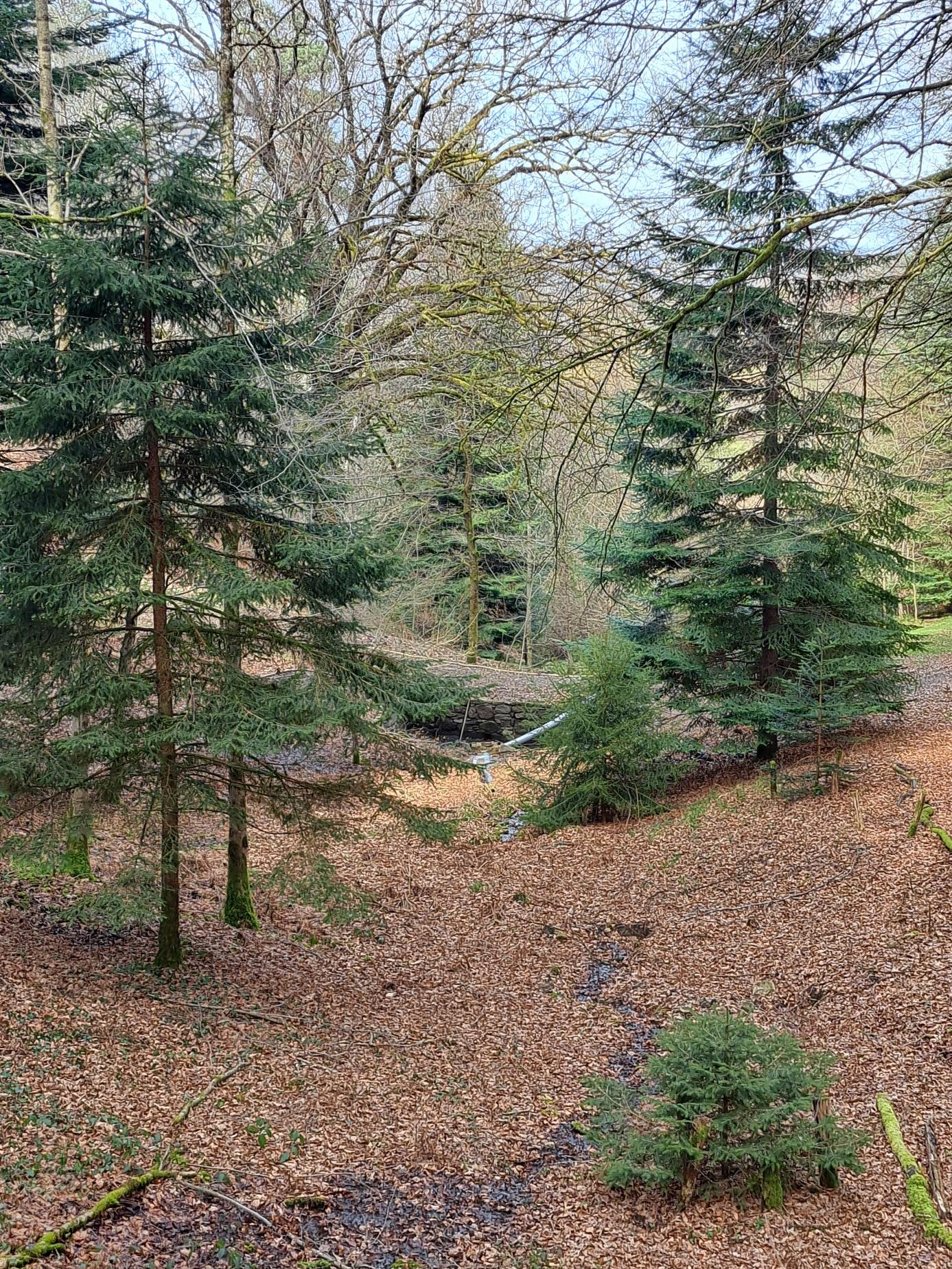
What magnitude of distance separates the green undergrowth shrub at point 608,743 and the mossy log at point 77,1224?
7965 mm

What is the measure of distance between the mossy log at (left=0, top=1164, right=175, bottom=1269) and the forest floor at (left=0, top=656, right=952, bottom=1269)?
0.07 meters

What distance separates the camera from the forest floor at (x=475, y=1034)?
4293 millimetres

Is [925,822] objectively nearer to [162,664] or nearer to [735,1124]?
[735,1124]

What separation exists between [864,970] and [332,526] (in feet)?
17.1

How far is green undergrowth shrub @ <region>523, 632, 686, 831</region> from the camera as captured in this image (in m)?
11.7

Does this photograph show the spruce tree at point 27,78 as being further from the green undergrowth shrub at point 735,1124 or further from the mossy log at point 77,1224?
the green undergrowth shrub at point 735,1124

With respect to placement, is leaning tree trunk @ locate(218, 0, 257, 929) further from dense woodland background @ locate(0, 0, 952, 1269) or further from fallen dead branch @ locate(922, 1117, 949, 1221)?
fallen dead branch @ locate(922, 1117, 949, 1221)

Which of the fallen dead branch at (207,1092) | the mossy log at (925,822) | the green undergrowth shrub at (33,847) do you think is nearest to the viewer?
the fallen dead branch at (207,1092)

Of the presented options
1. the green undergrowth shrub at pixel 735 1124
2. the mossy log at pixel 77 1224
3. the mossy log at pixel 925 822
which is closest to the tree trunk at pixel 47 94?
the mossy log at pixel 77 1224

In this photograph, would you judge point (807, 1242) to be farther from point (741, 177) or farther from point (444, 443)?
point (444, 443)

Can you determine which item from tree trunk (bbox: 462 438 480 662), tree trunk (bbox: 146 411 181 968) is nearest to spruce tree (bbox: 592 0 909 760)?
tree trunk (bbox: 146 411 181 968)

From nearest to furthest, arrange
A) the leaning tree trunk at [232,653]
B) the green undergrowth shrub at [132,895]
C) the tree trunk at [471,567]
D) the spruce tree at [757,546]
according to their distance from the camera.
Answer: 1. the green undergrowth shrub at [132,895]
2. the leaning tree trunk at [232,653]
3. the spruce tree at [757,546]
4. the tree trunk at [471,567]

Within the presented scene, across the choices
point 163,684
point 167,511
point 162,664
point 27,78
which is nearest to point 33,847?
point 163,684

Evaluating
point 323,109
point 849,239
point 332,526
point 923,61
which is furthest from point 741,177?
point 323,109
